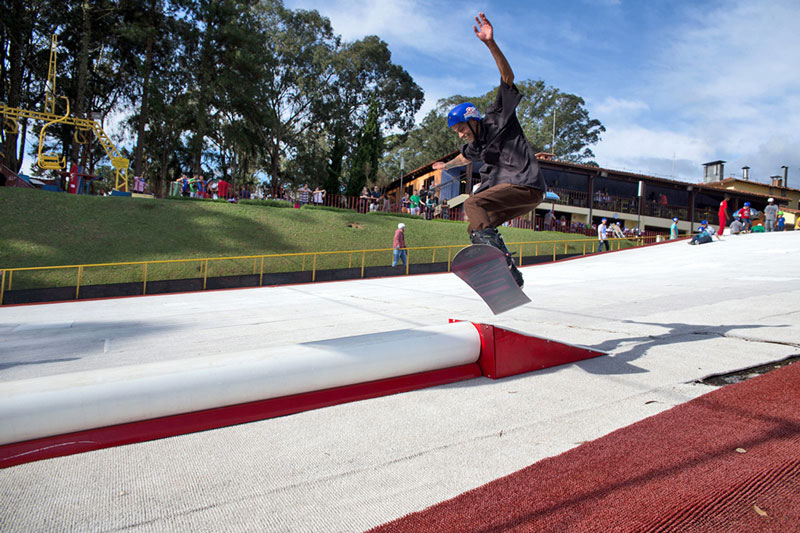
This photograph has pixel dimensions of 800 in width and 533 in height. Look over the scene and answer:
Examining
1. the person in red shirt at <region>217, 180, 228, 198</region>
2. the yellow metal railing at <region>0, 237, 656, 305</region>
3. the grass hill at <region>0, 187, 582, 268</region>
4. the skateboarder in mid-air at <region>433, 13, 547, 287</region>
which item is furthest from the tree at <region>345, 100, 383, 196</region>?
the skateboarder in mid-air at <region>433, 13, 547, 287</region>

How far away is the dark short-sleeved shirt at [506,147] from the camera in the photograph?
4.03 meters

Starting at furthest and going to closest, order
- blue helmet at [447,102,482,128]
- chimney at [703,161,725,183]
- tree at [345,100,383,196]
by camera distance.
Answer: chimney at [703,161,725,183] → tree at [345,100,383,196] → blue helmet at [447,102,482,128]

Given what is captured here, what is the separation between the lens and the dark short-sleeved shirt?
13.2 ft

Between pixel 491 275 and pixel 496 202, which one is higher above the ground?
pixel 496 202

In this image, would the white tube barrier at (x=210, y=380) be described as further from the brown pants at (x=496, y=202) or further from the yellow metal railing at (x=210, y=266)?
the yellow metal railing at (x=210, y=266)

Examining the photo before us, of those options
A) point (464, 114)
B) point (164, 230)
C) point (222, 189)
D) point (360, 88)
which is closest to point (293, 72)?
point (360, 88)

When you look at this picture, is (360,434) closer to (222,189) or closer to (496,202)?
(496,202)

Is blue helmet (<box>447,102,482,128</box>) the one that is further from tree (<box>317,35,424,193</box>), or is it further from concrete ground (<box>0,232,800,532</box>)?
tree (<box>317,35,424,193</box>)

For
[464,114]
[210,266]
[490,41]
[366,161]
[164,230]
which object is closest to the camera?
[490,41]

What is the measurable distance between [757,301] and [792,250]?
44.3 ft

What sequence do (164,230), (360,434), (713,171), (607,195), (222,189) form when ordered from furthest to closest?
1. (713,171)
2. (607,195)
3. (222,189)
4. (164,230)
5. (360,434)

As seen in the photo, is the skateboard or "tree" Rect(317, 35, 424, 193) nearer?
the skateboard

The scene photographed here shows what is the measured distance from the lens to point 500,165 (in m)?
4.23

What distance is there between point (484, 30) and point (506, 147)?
99 cm
